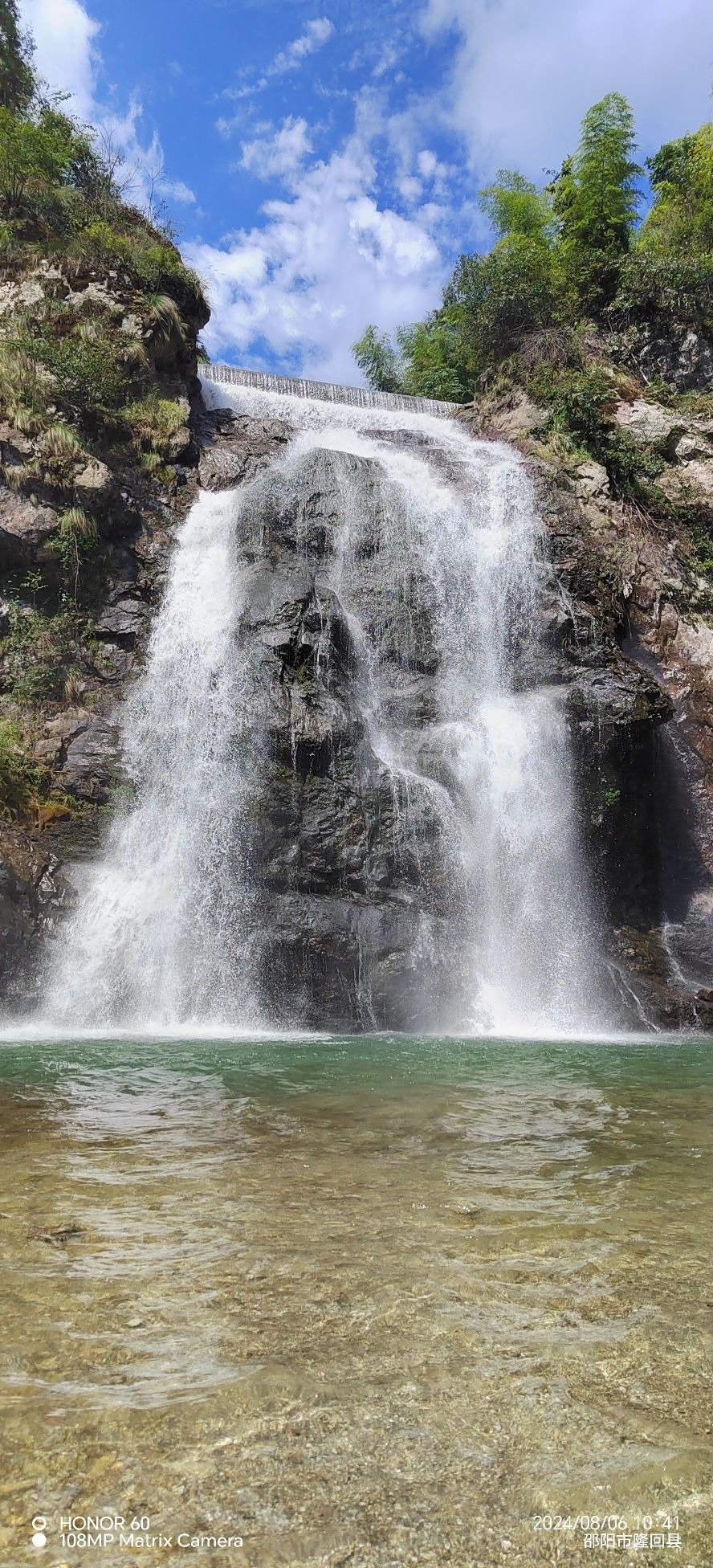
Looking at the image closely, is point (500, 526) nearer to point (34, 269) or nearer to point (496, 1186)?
point (34, 269)

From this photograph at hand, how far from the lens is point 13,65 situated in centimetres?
2372

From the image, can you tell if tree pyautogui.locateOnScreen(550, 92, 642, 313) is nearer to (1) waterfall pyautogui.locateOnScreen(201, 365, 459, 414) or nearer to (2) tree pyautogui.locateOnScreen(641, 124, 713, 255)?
(2) tree pyautogui.locateOnScreen(641, 124, 713, 255)

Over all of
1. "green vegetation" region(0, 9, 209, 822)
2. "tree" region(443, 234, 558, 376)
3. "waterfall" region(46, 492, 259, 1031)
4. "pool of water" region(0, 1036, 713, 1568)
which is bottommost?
"pool of water" region(0, 1036, 713, 1568)

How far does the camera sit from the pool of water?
1.92 metres

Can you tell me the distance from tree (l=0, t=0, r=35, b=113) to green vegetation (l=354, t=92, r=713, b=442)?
13.9m

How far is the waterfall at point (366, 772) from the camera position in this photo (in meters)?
12.0

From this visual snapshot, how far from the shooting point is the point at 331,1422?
7.39ft

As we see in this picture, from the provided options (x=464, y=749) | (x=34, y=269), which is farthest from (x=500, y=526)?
(x=34, y=269)

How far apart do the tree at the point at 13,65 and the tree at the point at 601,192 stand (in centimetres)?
1678

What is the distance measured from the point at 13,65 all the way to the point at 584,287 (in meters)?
18.0

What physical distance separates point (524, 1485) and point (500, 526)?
1789cm

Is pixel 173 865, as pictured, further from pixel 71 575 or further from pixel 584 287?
pixel 584 287
